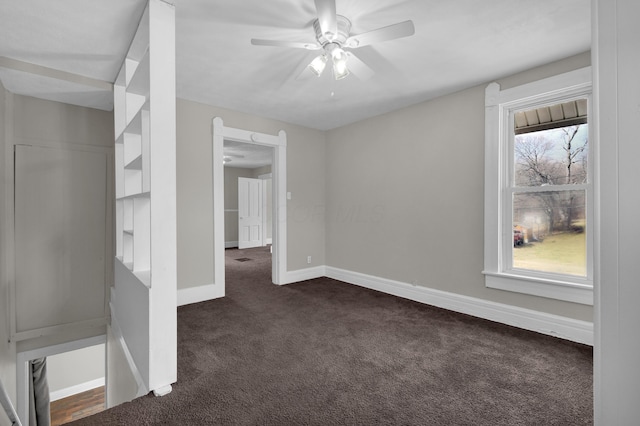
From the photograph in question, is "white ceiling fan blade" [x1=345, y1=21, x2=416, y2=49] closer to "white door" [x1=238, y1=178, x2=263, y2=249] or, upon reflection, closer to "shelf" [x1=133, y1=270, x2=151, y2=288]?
"shelf" [x1=133, y1=270, x2=151, y2=288]

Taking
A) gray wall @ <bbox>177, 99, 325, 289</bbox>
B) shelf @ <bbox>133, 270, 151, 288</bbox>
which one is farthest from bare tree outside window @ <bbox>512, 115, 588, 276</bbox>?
shelf @ <bbox>133, 270, 151, 288</bbox>

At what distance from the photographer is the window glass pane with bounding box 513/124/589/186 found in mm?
2650

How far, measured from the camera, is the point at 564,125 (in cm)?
274

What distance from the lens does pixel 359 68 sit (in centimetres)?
276

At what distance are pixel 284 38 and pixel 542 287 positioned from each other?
3.03 metres

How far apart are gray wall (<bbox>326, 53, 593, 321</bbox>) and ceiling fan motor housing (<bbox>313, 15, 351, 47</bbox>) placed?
69.0 inches

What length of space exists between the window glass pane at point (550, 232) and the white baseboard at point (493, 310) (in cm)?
42

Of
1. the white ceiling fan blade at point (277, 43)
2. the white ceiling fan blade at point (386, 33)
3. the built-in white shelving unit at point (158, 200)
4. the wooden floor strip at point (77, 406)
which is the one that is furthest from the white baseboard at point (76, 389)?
the white ceiling fan blade at point (386, 33)

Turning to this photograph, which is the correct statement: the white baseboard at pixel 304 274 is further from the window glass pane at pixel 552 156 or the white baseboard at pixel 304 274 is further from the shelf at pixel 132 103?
the window glass pane at pixel 552 156

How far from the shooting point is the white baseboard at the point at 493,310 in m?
2.58

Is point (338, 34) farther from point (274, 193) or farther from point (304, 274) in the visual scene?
point (304, 274)

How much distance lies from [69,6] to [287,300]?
10.5 feet

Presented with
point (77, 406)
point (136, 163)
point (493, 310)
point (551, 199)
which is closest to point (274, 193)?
point (136, 163)

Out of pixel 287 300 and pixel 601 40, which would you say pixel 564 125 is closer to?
pixel 601 40
